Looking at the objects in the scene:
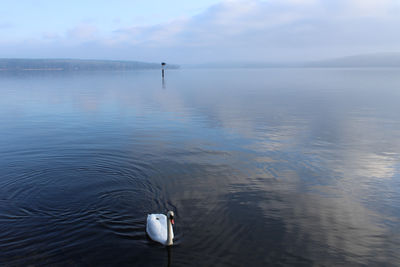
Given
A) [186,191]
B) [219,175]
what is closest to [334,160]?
[219,175]

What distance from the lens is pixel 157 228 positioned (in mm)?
11719

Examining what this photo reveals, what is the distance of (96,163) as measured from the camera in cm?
2014

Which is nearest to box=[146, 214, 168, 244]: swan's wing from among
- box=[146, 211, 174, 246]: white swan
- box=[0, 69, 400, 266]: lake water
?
box=[146, 211, 174, 246]: white swan

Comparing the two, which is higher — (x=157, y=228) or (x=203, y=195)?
(x=157, y=228)

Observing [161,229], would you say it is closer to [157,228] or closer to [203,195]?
[157,228]

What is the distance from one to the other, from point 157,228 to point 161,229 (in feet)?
0.57

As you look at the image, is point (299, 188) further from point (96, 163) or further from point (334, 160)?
point (96, 163)

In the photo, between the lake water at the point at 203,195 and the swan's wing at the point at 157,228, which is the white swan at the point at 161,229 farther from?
the lake water at the point at 203,195

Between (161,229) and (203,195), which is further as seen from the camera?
(203,195)

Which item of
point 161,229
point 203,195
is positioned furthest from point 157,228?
point 203,195

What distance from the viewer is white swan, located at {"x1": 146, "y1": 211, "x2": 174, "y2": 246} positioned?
36.7 ft

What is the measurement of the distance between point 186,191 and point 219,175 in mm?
3160

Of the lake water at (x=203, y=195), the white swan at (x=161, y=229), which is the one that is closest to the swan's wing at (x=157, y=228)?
the white swan at (x=161, y=229)

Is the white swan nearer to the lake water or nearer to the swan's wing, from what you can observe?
the swan's wing
